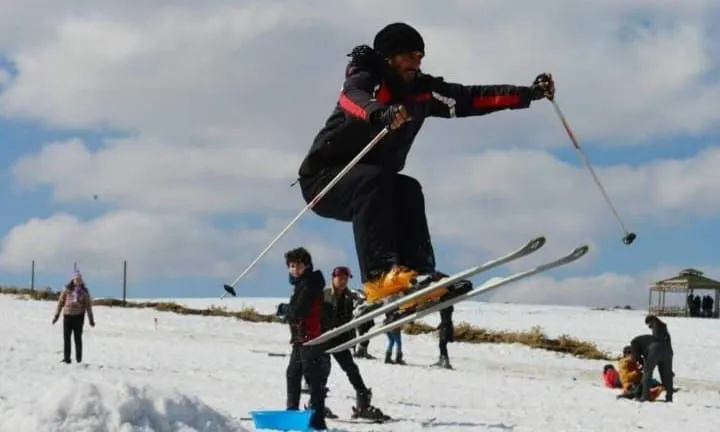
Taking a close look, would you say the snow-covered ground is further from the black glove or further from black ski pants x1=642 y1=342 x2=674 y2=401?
the black glove

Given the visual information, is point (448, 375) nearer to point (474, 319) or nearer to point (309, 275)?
point (309, 275)

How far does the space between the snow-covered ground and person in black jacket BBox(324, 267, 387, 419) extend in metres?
0.32

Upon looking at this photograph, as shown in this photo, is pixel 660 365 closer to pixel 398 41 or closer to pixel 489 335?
pixel 398 41

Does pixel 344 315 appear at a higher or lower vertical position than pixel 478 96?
lower

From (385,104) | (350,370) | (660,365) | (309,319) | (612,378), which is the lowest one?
(612,378)

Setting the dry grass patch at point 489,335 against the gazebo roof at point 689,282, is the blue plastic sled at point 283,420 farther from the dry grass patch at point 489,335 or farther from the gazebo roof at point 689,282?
the gazebo roof at point 689,282

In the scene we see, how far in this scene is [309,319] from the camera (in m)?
9.52

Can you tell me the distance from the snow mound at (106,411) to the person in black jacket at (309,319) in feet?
8.01

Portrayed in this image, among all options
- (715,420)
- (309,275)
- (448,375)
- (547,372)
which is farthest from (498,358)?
(309,275)

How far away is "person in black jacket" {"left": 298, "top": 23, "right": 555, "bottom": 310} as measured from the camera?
602cm

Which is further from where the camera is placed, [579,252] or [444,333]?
[444,333]

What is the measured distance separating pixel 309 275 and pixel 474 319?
80.6 ft

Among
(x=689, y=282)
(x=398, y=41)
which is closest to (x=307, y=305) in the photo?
(x=398, y=41)

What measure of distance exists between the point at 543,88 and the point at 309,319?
3834 mm
